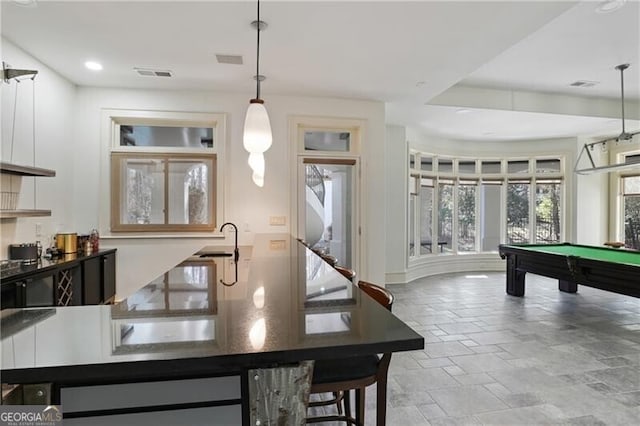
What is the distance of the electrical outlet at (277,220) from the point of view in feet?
16.4

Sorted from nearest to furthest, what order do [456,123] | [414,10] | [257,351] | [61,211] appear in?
[257,351] → [414,10] → [61,211] → [456,123]

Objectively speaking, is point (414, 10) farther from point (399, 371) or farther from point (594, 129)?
point (594, 129)

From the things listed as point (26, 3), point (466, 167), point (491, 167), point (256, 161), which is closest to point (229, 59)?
point (256, 161)

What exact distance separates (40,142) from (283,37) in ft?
9.54

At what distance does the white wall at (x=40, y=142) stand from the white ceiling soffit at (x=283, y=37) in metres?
0.18

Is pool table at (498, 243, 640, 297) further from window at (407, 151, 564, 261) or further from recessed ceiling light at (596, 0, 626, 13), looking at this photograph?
recessed ceiling light at (596, 0, 626, 13)

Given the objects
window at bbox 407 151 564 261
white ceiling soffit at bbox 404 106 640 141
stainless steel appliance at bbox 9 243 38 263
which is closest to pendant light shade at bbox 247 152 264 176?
stainless steel appliance at bbox 9 243 38 263

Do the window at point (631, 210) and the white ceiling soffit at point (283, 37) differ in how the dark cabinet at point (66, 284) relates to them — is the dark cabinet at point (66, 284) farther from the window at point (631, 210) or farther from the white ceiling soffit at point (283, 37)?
the window at point (631, 210)

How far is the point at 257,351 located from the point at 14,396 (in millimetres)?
670

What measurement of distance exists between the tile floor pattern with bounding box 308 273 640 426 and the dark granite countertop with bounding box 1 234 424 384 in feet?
4.86

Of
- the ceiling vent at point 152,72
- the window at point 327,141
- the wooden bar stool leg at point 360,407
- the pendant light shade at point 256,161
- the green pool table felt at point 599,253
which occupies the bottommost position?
the wooden bar stool leg at point 360,407

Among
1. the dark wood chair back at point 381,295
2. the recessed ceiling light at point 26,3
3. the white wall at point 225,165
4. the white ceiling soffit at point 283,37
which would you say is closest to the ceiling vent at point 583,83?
the white ceiling soffit at point 283,37

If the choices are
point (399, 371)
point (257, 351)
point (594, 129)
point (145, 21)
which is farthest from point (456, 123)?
point (257, 351)

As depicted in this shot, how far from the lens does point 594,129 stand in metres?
6.95
